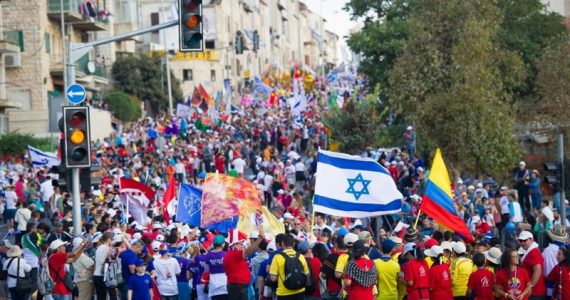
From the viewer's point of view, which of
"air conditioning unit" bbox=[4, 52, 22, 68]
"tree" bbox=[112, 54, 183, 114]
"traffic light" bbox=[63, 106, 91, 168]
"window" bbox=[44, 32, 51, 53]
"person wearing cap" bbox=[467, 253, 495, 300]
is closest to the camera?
"person wearing cap" bbox=[467, 253, 495, 300]

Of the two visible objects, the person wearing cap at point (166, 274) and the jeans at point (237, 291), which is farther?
the person wearing cap at point (166, 274)

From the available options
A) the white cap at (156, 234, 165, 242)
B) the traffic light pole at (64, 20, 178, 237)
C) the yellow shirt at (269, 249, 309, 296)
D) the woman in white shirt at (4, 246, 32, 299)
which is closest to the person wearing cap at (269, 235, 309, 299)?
the yellow shirt at (269, 249, 309, 296)

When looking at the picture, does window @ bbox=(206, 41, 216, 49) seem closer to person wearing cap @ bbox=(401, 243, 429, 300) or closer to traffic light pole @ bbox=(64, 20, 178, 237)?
traffic light pole @ bbox=(64, 20, 178, 237)

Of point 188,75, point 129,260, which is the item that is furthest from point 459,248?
point 188,75

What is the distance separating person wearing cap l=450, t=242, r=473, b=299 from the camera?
15617mm

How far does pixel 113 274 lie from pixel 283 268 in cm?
327

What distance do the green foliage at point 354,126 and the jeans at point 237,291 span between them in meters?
24.8

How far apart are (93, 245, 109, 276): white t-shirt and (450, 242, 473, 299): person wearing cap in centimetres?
513

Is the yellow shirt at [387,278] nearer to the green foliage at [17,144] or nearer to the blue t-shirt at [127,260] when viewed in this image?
the blue t-shirt at [127,260]

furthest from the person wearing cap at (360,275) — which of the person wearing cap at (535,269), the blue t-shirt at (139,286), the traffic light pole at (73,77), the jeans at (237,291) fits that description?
the traffic light pole at (73,77)

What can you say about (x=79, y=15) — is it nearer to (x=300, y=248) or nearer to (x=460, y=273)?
(x=300, y=248)

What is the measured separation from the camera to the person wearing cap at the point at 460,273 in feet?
51.2

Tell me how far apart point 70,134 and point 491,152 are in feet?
61.4

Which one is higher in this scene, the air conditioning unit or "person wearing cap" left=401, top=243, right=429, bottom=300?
the air conditioning unit
